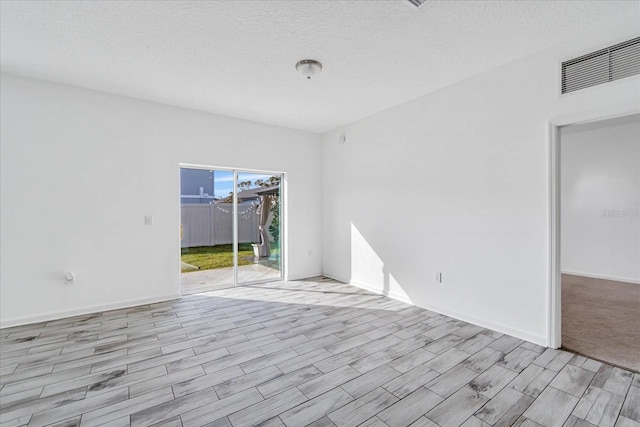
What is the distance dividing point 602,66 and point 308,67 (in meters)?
2.61

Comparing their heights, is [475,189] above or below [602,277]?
above

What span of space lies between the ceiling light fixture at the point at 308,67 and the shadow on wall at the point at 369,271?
9.10ft

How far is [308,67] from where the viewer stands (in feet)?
10.1

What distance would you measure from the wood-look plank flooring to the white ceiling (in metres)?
2.89

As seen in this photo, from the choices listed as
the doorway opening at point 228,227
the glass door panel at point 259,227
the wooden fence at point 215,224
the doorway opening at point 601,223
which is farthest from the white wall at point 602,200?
the wooden fence at point 215,224

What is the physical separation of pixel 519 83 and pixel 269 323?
378 cm

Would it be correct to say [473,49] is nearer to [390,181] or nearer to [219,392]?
[390,181]

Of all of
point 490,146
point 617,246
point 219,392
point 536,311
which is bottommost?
point 219,392

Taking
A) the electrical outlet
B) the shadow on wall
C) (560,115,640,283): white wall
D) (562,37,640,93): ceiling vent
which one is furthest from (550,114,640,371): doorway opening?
the electrical outlet

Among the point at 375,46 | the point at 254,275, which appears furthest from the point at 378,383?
the point at 254,275

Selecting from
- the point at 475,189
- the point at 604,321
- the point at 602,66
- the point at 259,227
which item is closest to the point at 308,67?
the point at 475,189

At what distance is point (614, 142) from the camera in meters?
5.41

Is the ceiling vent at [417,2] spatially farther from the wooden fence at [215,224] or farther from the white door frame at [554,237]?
the wooden fence at [215,224]

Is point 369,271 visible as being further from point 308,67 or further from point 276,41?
point 276,41
